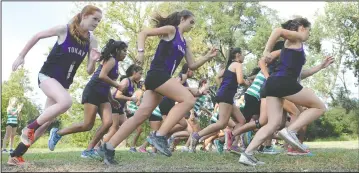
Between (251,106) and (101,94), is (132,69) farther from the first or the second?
(251,106)

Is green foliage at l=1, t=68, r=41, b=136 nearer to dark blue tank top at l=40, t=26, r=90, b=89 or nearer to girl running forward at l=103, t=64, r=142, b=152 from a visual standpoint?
girl running forward at l=103, t=64, r=142, b=152

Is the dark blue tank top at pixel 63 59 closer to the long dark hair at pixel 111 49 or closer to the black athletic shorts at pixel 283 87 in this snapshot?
the long dark hair at pixel 111 49

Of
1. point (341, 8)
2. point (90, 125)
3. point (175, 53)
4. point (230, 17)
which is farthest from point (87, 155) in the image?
point (230, 17)

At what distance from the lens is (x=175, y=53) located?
19.9 ft

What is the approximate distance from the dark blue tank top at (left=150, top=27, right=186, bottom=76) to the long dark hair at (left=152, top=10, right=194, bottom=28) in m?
0.20

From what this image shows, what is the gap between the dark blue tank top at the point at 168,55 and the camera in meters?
5.93

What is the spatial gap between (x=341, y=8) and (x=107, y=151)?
35890 mm

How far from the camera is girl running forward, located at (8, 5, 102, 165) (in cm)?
581

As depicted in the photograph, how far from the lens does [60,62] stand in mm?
6039

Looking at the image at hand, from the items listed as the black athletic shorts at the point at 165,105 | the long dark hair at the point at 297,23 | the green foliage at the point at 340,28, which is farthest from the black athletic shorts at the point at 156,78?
the green foliage at the point at 340,28

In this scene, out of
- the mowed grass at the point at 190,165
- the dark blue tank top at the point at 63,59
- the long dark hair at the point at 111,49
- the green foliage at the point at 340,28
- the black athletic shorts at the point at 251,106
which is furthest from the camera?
the green foliage at the point at 340,28

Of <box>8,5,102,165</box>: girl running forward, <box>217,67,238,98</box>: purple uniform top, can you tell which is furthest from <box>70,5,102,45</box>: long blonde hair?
<box>217,67,238,98</box>: purple uniform top

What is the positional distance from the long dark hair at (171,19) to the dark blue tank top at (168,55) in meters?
0.20

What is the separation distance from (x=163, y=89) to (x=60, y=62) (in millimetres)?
1387
